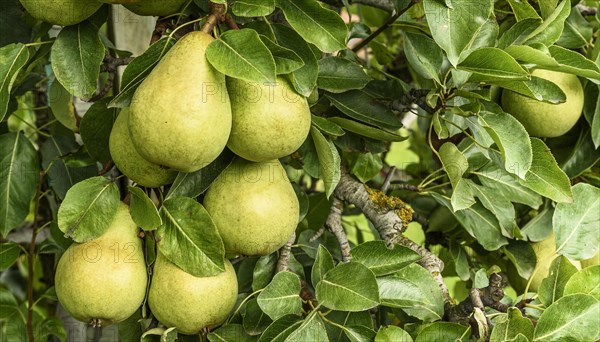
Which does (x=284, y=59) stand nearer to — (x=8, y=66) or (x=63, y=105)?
(x=8, y=66)

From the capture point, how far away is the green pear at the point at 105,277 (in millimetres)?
1121

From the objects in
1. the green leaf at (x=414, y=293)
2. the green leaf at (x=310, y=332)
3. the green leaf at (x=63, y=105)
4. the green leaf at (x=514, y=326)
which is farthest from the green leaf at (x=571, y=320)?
the green leaf at (x=63, y=105)

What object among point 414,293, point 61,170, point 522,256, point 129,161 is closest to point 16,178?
point 61,170

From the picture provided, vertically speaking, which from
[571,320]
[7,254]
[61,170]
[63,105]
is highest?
[571,320]

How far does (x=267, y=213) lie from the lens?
1133 mm

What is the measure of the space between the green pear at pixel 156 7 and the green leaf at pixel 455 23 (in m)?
0.37

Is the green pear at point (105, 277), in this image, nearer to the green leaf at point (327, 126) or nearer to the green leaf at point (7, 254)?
the green leaf at point (327, 126)

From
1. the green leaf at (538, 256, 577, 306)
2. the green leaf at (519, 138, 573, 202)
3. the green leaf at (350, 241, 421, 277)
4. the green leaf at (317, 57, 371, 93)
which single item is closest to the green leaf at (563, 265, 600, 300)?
the green leaf at (538, 256, 577, 306)

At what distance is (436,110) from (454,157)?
0.32 ft

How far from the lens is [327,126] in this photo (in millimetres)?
1214

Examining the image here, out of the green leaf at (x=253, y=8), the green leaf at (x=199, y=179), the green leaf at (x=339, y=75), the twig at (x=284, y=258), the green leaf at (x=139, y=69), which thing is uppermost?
the green leaf at (x=253, y=8)

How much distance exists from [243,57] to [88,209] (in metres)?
0.35

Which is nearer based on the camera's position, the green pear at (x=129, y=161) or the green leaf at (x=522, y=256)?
the green pear at (x=129, y=161)

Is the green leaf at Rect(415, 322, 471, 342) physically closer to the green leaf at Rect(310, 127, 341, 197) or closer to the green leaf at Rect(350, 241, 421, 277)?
the green leaf at Rect(350, 241, 421, 277)
